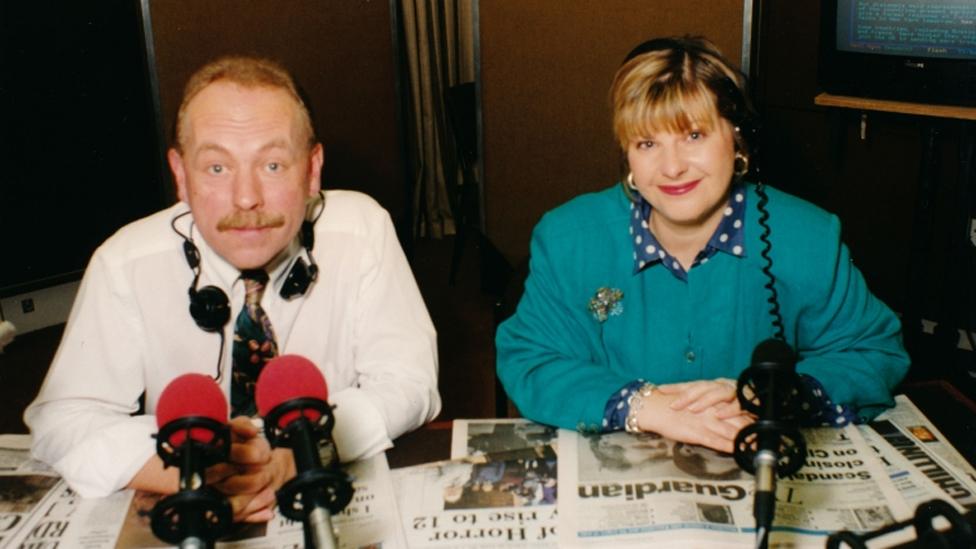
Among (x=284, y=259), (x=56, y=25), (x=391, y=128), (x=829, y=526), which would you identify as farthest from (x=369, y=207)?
(x=391, y=128)

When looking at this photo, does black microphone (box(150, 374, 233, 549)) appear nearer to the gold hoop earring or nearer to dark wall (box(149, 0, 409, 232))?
the gold hoop earring

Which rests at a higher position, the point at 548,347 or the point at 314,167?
the point at 314,167

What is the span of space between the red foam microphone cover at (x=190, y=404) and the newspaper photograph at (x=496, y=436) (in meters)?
0.49

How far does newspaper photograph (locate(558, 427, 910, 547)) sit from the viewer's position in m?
1.24

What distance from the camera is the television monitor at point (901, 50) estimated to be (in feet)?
10.4

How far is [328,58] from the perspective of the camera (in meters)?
4.36

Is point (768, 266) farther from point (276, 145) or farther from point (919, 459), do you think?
point (276, 145)

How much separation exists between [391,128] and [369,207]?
9.75ft

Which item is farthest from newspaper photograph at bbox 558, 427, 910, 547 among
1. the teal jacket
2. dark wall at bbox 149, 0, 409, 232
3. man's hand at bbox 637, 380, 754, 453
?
dark wall at bbox 149, 0, 409, 232

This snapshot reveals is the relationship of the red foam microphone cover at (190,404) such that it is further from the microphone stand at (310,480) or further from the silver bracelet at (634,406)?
the silver bracelet at (634,406)

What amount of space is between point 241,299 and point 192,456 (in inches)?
30.6

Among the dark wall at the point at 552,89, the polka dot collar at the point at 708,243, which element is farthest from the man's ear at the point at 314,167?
the dark wall at the point at 552,89

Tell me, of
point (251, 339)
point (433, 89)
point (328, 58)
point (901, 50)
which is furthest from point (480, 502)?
point (433, 89)

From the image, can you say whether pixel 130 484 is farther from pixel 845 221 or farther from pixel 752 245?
pixel 845 221
